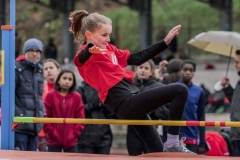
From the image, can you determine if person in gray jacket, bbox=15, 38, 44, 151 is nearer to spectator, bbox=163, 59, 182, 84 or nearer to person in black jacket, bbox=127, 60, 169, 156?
person in black jacket, bbox=127, 60, 169, 156

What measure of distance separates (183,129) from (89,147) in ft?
4.26

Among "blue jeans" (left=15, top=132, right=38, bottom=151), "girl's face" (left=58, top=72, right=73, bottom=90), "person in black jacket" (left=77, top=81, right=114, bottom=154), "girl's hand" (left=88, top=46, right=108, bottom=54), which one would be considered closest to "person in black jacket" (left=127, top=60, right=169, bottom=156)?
"person in black jacket" (left=77, top=81, right=114, bottom=154)

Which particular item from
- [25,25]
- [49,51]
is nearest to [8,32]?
[49,51]

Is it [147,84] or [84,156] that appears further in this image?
[147,84]

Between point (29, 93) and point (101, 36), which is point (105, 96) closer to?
point (101, 36)

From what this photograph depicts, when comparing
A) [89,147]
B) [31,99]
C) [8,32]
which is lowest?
[89,147]

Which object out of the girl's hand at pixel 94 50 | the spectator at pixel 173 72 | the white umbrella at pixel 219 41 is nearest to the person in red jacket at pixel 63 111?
the spectator at pixel 173 72

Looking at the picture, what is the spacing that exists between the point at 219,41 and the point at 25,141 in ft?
10.0

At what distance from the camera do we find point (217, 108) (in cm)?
1842

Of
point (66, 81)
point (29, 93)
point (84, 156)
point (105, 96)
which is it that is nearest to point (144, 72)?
point (66, 81)

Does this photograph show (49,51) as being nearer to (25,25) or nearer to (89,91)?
(89,91)

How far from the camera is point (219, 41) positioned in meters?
10.8

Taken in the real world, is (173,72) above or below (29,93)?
above

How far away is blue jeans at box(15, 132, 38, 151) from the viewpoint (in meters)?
9.41
